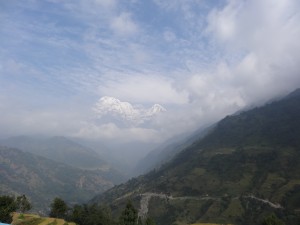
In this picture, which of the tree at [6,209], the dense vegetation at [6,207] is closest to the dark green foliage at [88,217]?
the dense vegetation at [6,207]

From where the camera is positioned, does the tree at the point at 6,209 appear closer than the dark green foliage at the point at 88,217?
Yes

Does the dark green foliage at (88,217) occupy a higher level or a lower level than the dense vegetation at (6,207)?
lower

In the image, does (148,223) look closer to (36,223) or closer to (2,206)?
(36,223)

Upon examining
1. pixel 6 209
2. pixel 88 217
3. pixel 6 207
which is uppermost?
pixel 6 207

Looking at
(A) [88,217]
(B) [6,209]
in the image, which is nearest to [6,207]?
(B) [6,209]

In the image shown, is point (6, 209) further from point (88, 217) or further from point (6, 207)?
point (88, 217)

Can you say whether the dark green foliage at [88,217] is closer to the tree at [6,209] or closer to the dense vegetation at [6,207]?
the dense vegetation at [6,207]

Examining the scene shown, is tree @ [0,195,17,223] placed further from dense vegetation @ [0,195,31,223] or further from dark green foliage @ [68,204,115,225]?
dark green foliage @ [68,204,115,225]

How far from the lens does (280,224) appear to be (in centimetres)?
11619

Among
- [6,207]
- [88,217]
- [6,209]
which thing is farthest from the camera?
[88,217]

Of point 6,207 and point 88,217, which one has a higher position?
point 6,207

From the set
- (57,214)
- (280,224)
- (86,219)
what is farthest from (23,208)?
(280,224)

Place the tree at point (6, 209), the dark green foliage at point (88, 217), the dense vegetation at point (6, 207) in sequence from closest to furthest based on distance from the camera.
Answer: the tree at point (6, 209) < the dense vegetation at point (6, 207) < the dark green foliage at point (88, 217)

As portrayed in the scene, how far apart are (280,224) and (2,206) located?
102 metres
